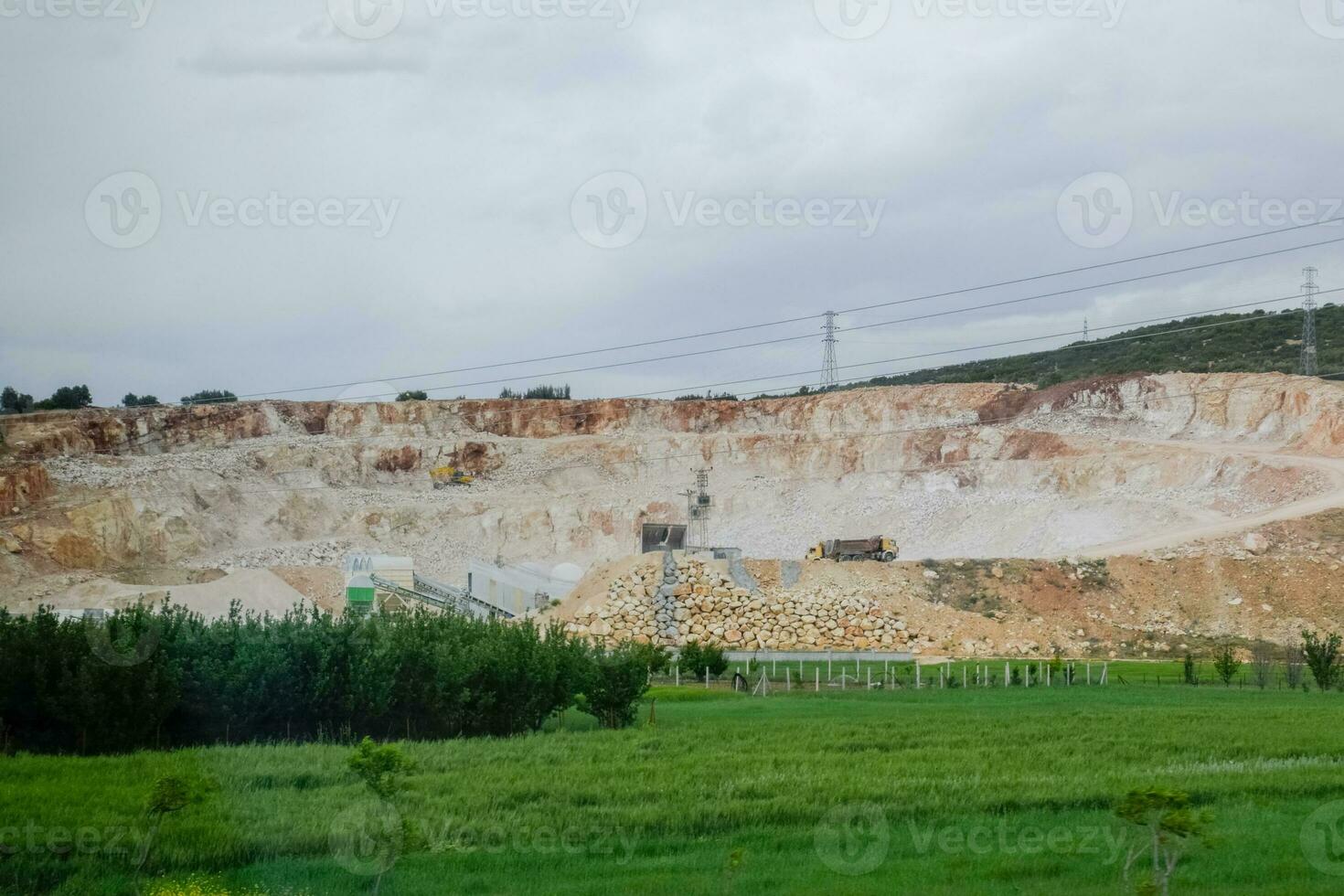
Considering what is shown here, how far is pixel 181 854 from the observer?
10469 mm

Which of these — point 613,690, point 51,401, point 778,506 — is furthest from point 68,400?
point 613,690

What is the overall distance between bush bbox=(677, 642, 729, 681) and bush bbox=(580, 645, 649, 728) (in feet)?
46.8

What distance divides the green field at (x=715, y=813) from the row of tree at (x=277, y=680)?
4.42 ft

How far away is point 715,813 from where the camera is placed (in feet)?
41.1

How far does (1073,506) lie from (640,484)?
32602 mm

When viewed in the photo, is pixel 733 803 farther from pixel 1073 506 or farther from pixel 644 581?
pixel 1073 506

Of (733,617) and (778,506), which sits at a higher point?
(778,506)

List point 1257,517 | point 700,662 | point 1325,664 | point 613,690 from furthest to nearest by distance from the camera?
1. point 1257,517
2. point 700,662
3. point 1325,664
4. point 613,690

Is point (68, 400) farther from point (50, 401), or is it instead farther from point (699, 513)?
point (699, 513)

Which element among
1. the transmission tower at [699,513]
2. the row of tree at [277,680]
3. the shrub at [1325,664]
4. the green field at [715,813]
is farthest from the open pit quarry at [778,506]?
the green field at [715,813]

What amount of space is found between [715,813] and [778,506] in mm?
73005

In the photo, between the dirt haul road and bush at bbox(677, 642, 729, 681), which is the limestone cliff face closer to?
bush at bbox(677, 642, 729, 681)

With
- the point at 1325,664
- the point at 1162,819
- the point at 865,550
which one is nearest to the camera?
the point at 1162,819

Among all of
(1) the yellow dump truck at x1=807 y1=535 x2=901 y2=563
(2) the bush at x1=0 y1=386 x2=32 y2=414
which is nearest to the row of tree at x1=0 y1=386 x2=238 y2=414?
(2) the bush at x1=0 y1=386 x2=32 y2=414
